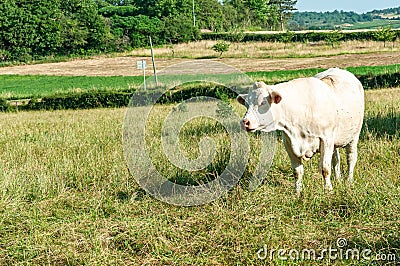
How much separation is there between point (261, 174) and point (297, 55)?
48342 mm

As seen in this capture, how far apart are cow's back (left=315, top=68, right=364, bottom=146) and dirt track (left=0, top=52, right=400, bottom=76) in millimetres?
34244

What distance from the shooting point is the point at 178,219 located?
4941 millimetres

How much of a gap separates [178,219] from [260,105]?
4.98 ft

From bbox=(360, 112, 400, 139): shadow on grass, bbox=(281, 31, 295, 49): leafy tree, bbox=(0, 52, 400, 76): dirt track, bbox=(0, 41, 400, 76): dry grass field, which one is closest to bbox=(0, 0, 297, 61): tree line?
bbox=(0, 41, 400, 76): dry grass field

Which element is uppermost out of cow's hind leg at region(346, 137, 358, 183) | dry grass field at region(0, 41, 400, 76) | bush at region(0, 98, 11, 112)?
cow's hind leg at region(346, 137, 358, 183)


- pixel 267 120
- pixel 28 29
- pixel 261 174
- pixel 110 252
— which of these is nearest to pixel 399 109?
pixel 261 174

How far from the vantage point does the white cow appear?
497 cm

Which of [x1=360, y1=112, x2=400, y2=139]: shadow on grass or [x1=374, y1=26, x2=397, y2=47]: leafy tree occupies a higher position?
[x1=374, y1=26, x2=397, y2=47]: leafy tree

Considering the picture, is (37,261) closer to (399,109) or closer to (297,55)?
(399,109)

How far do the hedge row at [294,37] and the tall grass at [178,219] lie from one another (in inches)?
2025

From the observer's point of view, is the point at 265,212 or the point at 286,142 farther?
the point at 286,142

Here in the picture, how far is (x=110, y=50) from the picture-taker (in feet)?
222

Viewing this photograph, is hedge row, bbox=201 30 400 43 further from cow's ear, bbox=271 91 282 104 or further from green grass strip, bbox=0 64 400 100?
cow's ear, bbox=271 91 282 104

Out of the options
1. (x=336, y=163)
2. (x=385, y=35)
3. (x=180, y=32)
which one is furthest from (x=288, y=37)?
(x=336, y=163)
